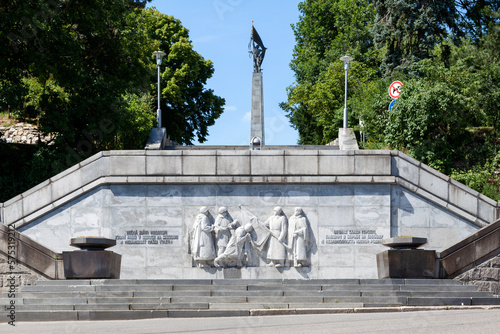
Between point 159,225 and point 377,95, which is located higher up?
point 377,95

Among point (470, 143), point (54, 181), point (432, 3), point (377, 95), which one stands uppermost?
point (432, 3)

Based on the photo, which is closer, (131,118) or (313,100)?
(131,118)

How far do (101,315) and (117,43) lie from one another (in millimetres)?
18621

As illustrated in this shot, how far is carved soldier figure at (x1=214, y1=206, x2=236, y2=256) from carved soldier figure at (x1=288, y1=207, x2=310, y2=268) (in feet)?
5.05

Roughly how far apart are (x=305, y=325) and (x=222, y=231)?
7573mm

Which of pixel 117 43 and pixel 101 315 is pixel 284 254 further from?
pixel 117 43

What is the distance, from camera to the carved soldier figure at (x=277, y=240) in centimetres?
1825

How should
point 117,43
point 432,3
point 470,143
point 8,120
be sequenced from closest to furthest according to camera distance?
point 470,143 < point 117,43 < point 432,3 < point 8,120

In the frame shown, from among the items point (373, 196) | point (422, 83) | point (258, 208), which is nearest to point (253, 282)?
point (258, 208)

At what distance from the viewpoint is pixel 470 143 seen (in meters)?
26.7

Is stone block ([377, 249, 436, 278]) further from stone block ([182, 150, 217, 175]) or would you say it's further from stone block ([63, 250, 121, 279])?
stone block ([63, 250, 121, 279])

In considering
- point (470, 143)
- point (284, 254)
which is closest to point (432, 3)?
point (470, 143)

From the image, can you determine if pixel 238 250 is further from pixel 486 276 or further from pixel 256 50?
pixel 256 50

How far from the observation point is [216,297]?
13.9 meters
